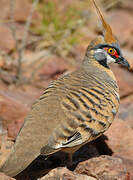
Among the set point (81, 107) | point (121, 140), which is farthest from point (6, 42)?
point (81, 107)

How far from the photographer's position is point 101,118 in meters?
4.76

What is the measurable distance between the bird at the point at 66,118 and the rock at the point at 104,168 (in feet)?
0.93

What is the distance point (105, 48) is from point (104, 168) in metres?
1.88

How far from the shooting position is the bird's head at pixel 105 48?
219 inches

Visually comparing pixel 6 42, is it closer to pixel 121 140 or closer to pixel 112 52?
pixel 112 52

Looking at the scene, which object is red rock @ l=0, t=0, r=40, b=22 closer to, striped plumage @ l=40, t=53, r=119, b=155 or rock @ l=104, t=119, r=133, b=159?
striped plumage @ l=40, t=53, r=119, b=155

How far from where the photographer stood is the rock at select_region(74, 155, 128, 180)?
4.63m

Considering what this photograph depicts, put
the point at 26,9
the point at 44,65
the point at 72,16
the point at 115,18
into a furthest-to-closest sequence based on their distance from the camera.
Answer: the point at 115,18
the point at 26,9
the point at 72,16
the point at 44,65

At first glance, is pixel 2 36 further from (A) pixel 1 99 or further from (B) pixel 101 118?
(B) pixel 101 118

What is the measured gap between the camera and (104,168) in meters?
4.72

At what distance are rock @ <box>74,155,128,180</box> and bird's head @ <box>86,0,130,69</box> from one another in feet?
5.29

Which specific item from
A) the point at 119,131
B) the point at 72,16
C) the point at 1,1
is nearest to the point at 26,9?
the point at 1,1

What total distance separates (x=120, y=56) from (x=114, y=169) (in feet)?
6.24

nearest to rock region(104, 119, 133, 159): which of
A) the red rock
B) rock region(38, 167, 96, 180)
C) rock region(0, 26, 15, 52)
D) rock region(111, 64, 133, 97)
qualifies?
rock region(38, 167, 96, 180)
